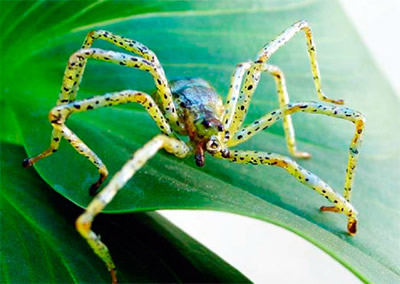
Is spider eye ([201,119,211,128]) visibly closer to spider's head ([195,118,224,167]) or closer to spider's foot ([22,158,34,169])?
spider's head ([195,118,224,167])

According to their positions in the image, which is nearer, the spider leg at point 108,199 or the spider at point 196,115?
the spider leg at point 108,199

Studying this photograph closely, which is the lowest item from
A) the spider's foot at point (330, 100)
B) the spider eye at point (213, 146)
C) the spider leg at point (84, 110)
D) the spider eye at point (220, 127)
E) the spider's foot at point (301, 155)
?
the spider leg at point (84, 110)

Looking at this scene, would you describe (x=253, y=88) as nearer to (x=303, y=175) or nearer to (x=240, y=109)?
(x=240, y=109)

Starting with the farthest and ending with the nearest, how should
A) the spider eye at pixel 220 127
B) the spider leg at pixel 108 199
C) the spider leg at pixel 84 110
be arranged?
the spider eye at pixel 220 127
the spider leg at pixel 84 110
the spider leg at pixel 108 199

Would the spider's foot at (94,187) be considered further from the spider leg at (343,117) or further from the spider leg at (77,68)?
the spider leg at (343,117)

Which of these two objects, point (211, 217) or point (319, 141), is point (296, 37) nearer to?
point (319, 141)

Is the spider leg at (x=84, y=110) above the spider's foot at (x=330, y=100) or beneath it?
beneath

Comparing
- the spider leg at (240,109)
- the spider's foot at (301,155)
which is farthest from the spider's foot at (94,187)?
the spider's foot at (301,155)

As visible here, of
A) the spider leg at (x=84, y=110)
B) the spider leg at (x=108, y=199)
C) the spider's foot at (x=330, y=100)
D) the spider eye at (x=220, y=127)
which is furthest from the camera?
the spider's foot at (x=330, y=100)
